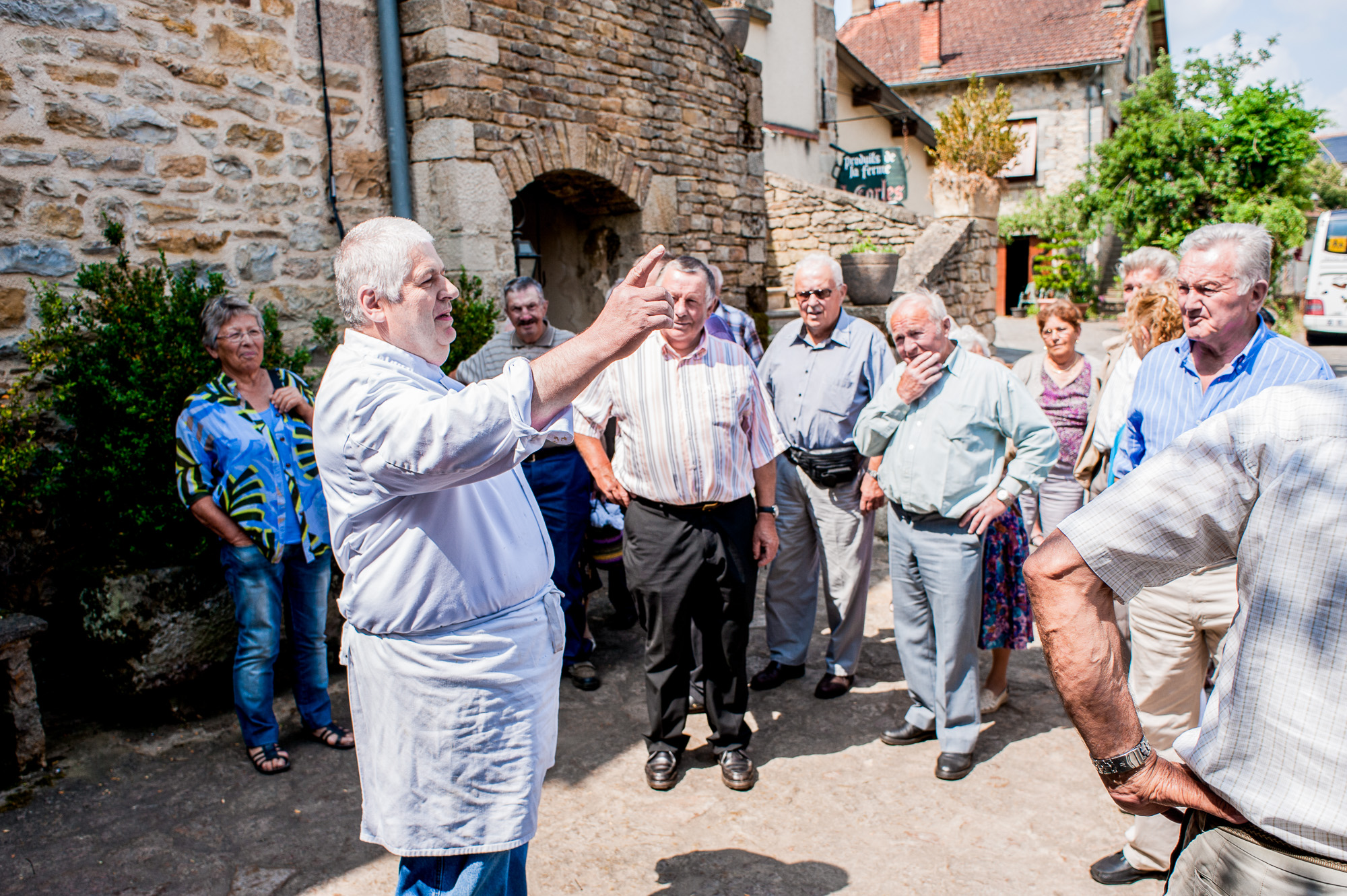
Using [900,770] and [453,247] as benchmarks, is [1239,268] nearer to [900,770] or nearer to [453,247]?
[900,770]

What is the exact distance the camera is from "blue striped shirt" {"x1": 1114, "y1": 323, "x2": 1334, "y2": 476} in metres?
2.57

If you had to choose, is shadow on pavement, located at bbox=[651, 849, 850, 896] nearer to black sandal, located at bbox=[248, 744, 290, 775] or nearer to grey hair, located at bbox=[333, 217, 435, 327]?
black sandal, located at bbox=[248, 744, 290, 775]

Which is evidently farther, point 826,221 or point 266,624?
point 826,221

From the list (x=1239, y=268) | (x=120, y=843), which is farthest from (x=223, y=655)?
(x=1239, y=268)

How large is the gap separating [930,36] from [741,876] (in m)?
22.3

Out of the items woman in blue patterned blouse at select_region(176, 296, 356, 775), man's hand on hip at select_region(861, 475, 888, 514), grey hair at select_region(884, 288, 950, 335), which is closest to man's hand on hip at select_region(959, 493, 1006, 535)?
man's hand on hip at select_region(861, 475, 888, 514)

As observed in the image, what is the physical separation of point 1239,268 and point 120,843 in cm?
385

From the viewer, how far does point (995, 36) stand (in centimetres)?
2177

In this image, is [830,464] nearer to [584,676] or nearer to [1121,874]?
[584,676]

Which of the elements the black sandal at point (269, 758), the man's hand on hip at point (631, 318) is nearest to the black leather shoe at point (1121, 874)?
the man's hand on hip at point (631, 318)

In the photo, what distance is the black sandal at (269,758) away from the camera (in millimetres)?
3449

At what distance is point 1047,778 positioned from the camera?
10.7ft

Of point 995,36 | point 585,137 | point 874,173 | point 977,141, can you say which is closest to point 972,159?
point 977,141

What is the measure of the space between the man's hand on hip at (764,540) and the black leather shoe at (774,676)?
2.92 feet
